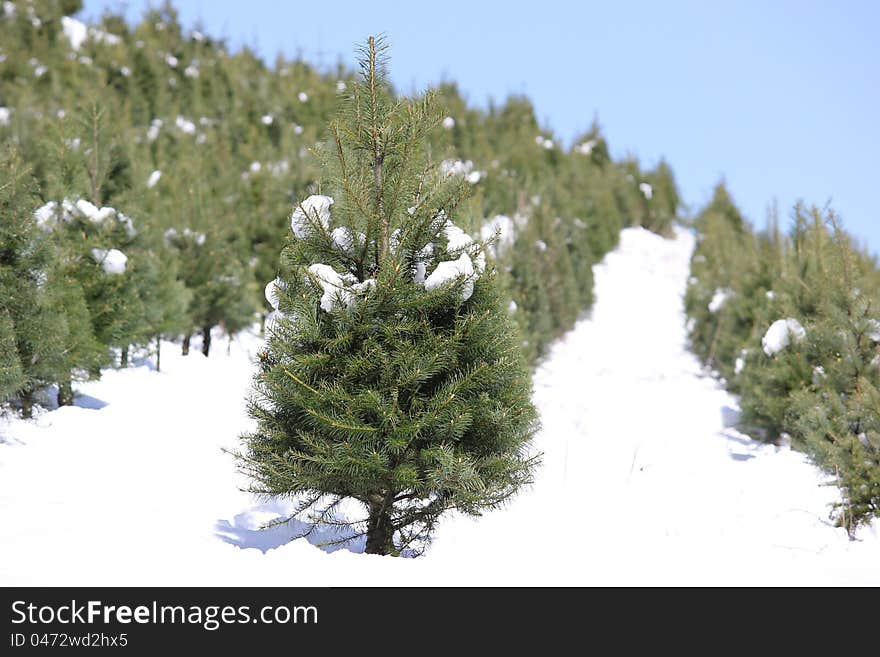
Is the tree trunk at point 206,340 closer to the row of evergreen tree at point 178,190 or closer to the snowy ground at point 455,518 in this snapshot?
the row of evergreen tree at point 178,190

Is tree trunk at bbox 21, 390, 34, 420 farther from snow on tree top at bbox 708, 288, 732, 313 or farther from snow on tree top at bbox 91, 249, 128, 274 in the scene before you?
snow on tree top at bbox 708, 288, 732, 313

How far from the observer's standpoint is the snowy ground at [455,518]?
5168 mm

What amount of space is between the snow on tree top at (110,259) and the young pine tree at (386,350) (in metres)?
7.78

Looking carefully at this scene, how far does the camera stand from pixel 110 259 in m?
12.7

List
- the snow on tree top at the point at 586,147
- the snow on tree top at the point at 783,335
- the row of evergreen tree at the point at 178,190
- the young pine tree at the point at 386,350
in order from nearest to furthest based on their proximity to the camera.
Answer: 1. the young pine tree at the point at 386,350
2. the row of evergreen tree at the point at 178,190
3. the snow on tree top at the point at 783,335
4. the snow on tree top at the point at 586,147

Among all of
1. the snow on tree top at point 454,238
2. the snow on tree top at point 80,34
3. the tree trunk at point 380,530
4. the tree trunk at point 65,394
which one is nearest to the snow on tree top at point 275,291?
the snow on tree top at point 454,238

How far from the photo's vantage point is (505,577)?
5.12 metres

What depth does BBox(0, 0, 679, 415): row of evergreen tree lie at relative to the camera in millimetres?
10047

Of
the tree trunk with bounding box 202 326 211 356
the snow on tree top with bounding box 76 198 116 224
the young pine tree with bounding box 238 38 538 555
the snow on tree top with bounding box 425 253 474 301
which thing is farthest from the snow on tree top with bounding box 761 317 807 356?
the tree trunk with bounding box 202 326 211 356

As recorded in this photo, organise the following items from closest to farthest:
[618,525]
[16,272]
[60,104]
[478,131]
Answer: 1. [618,525]
2. [16,272]
3. [60,104]
4. [478,131]

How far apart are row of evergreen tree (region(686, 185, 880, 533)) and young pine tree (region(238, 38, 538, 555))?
4.61 meters

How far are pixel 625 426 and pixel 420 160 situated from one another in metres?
12.3

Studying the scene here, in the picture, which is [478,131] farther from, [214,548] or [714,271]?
[214,548]
